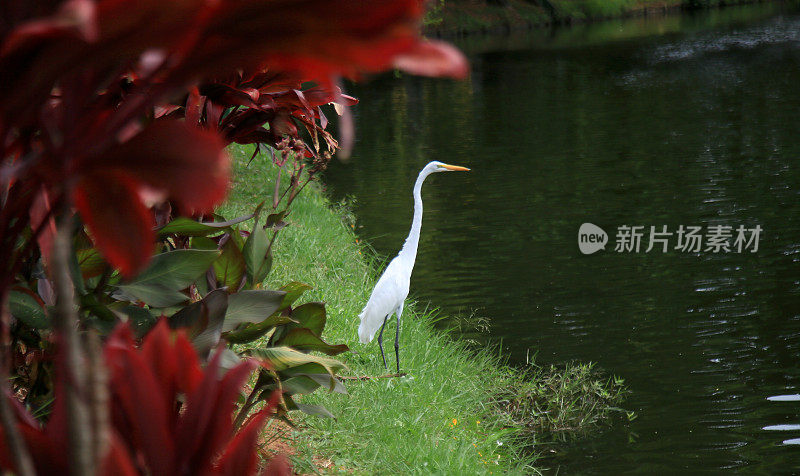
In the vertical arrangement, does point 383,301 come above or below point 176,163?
below

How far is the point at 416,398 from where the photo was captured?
434 cm

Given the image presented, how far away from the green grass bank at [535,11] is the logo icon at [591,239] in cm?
3114

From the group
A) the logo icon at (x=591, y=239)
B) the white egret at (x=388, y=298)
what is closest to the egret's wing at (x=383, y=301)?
the white egret at (x=388, y=298)

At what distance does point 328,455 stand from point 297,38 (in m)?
2.80

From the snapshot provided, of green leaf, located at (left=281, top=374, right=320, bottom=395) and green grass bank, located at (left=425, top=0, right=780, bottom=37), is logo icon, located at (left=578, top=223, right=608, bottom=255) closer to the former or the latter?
green leaf, located at (left=281, top=374, right=320, bottom=395)

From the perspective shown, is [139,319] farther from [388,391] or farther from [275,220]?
[388,391]

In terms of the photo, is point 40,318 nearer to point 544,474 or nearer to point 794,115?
point 544,474

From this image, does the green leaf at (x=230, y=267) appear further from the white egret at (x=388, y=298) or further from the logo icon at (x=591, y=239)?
the logo icon at (x=591, y=239)

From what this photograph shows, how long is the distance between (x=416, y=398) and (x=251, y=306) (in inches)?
98.7

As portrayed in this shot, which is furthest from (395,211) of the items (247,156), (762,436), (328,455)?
(328,455)

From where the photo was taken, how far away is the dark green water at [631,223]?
202 inches

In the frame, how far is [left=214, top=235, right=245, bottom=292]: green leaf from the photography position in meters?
2.16

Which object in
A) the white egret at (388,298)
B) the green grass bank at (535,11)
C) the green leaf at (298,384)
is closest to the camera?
the green leaf at (298,384)

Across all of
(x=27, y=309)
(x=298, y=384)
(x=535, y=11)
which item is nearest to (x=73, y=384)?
(x=27, y=309)
